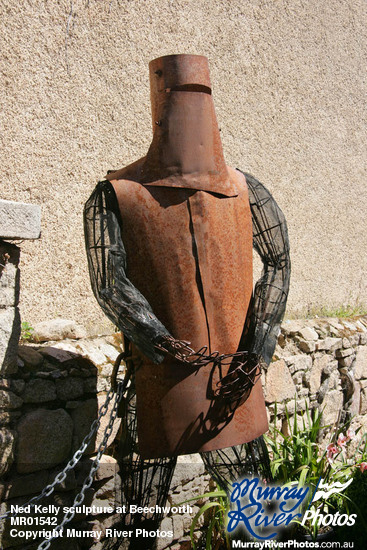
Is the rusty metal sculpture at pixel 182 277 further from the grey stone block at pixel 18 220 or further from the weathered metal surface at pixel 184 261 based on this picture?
the grey stone block at pixel 18 220

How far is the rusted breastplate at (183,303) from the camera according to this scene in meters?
2.08

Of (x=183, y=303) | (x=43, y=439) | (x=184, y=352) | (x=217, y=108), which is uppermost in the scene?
(x=217, y=108)

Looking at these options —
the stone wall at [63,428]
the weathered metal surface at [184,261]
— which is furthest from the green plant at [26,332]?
the weathered metal surface at [184,261]

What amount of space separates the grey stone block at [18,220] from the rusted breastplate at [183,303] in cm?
34

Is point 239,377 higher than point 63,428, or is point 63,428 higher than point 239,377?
point 239,377

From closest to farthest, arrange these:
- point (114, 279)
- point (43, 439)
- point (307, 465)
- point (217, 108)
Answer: point (114, 279), point (43, 439), point (307, 465), point (217, 108)

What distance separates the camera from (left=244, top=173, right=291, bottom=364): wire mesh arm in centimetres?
229

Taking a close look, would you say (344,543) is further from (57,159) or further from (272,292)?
(57,159)

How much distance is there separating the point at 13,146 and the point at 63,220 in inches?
17.6

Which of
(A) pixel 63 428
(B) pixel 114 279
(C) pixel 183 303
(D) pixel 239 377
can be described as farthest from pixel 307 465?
(B) pixel 114 279

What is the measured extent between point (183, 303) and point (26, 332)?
0.95 meters

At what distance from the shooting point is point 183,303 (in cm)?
213

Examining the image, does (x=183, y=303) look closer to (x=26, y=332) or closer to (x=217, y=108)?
(x=26, y=332)

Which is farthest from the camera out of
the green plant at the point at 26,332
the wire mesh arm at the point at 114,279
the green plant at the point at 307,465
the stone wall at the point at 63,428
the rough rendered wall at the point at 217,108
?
the green plant at the point at 307,465
